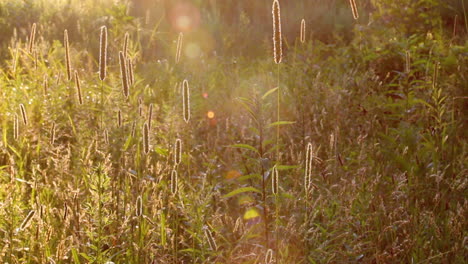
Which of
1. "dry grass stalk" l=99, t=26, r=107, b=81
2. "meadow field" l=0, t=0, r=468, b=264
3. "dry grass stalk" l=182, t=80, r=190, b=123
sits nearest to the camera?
"dry grass stalk" l=182, t=80, r=190, b=123

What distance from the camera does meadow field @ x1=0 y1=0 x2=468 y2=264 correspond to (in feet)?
6.43

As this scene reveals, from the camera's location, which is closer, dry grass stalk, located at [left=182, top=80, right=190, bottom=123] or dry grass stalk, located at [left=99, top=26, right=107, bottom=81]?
dry grass stalk, located at [left=182, top=80, right=190, bottom=123]

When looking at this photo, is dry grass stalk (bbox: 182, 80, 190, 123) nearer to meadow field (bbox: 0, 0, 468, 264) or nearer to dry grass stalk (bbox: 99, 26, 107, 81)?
meadow field (bbox: 0, 0, 468, 264)

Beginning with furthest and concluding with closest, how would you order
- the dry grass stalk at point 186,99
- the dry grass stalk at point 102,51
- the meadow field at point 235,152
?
1. the meadow field at point 235,152
2. the dry grass stalk at point 102,51
3. the dry grass stalk at point 186,99

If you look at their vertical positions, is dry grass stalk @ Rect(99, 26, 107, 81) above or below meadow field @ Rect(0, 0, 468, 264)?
above

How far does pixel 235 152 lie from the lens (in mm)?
2725

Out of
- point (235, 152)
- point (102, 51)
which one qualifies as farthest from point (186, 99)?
point (235, 152)

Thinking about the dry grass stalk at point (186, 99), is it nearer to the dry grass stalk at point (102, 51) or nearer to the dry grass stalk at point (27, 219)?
the dry grass stalk at point (102, 51)

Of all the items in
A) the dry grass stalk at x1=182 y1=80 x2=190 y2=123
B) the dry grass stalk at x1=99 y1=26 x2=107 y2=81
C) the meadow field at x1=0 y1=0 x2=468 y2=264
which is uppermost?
the dry grass stalk at x1=99 y1=26 x2=107 y2=81

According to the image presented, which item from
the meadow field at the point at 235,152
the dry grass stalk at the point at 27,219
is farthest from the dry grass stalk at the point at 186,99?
the dry grass stalk at the point at 27,219

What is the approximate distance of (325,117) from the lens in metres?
3.34

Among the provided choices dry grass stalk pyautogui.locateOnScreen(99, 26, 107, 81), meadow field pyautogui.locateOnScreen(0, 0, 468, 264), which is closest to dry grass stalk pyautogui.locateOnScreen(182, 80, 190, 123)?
meadow field pyautogui.locateOnScreen(0, 0, 468, 264)

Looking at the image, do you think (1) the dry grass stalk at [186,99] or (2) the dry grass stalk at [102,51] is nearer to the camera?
(1) the dry grass stalk at [186,99]

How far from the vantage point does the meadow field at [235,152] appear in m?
1.96
